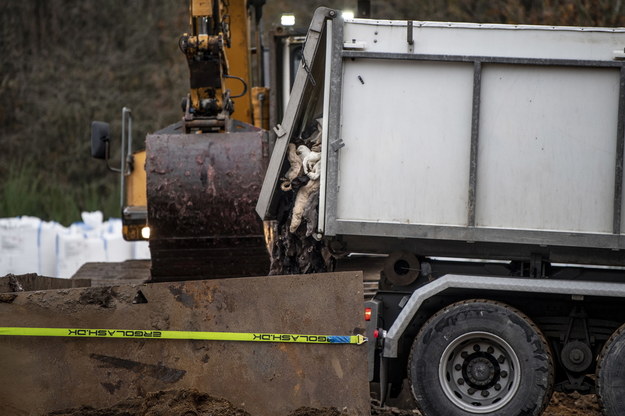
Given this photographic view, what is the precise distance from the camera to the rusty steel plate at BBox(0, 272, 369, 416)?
621cm

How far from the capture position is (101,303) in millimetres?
6375

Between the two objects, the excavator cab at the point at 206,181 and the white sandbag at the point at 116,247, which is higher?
the excavator cab at the point at 206,181

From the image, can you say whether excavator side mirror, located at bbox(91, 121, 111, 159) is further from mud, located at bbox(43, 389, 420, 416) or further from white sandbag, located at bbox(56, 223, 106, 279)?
mud, located at bbox(43, 389, 420, 416)

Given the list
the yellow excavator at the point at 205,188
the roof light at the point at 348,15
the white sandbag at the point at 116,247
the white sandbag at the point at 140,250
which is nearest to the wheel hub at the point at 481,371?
the roof light at the point at 348,15

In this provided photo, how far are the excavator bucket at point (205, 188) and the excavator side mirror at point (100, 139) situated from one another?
2481 millimetres

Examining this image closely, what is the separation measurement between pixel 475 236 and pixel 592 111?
1025 millimetres

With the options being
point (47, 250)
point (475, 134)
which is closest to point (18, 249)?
point (47, 250)

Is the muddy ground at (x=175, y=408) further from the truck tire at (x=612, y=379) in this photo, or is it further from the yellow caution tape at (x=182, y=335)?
the truck tire at (x=612, y=379)

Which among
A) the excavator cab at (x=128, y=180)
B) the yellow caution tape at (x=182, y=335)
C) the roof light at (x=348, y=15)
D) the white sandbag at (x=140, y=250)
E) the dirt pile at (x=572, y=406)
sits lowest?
the dirt pile at (x=572, y=406)

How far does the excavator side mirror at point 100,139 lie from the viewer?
36.4ft

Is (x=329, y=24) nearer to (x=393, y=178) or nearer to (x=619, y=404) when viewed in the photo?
(x=393, y=178)

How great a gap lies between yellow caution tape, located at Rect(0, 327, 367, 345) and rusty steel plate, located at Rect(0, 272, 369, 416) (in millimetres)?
31

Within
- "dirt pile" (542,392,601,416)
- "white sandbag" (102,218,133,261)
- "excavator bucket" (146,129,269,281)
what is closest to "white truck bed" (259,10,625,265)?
"dirt pile" (542,392,601,416)

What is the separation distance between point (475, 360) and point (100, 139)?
601 cm
